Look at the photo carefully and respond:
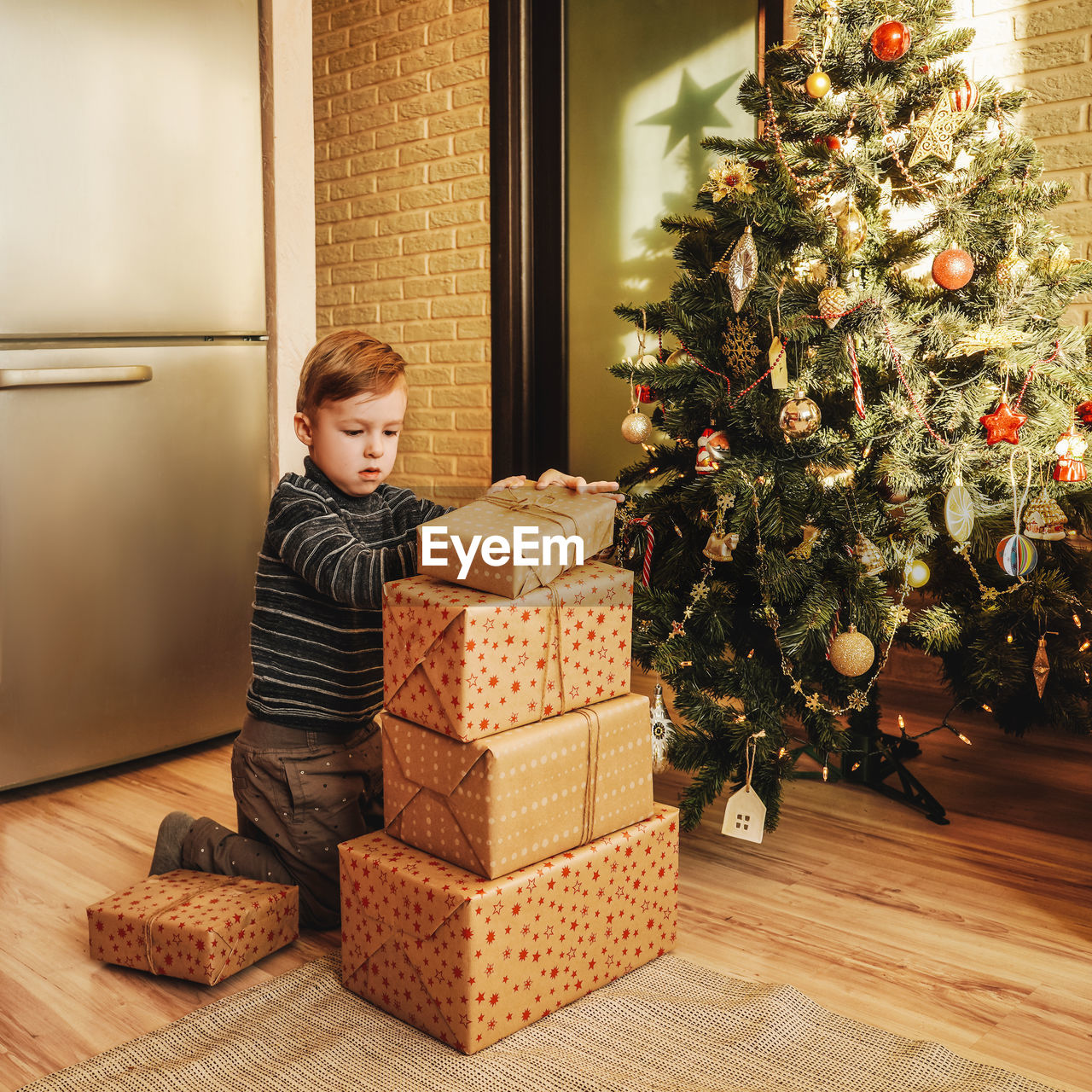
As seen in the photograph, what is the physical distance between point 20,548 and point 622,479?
3.84 feet

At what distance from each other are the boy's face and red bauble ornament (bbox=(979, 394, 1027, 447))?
37.3 inches

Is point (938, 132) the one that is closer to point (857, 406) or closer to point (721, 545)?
point (857, 406)

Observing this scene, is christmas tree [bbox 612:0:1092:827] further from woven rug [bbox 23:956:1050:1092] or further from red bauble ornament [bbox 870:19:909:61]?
woven rug [bbox 23:956:1050:1092]

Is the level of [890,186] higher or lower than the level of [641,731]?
higher

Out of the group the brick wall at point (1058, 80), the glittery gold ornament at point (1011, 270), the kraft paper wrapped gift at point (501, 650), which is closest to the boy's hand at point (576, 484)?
the kraft paper wrapped gift at point (501, 650)

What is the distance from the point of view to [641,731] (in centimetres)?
139

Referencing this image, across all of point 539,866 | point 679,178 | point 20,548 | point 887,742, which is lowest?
point 887,742

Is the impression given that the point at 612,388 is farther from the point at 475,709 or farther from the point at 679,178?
the point at 475,709

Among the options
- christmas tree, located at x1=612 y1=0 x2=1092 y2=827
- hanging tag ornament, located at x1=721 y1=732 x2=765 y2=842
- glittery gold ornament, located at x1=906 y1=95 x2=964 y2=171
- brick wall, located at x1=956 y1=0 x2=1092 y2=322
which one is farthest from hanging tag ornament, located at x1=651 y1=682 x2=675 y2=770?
brick wall, located at x1=956 y1=0 x2=1092 y2=322

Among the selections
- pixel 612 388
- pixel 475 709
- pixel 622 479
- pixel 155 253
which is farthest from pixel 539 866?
pixel 612 388

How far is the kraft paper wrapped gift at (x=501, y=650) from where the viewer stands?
3.95 ft

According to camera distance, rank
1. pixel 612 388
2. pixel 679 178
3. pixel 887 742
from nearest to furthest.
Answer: pixel 887 742
pixel 679 178
pixel 612 388

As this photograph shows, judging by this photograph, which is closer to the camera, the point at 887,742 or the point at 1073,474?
the point at 1073,474

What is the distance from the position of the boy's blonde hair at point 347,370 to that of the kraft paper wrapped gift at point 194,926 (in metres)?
0.71
